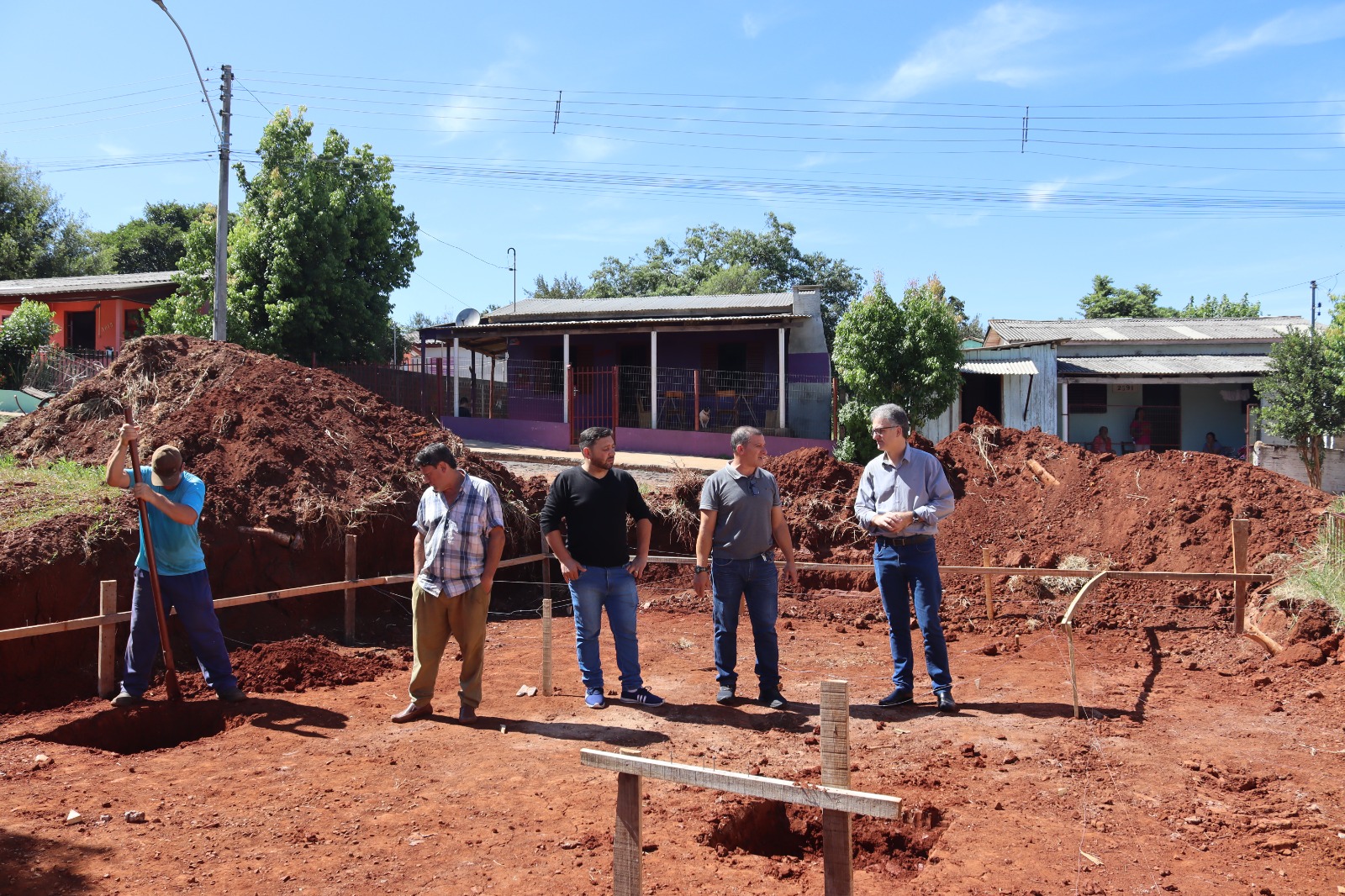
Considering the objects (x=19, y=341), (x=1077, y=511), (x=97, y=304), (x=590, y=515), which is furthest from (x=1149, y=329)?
(x=97, y=304)

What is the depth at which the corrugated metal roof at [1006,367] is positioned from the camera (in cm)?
2192

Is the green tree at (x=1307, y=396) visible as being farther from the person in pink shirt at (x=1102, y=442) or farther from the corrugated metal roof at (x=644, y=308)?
the corrugated metal roof at (x=644, y=308)

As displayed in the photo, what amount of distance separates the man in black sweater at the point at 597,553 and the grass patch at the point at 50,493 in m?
4.26

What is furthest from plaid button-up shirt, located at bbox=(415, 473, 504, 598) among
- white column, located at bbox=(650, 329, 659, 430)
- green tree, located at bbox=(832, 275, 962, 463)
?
white column, located at bbox=(650, 329, 659, 430)

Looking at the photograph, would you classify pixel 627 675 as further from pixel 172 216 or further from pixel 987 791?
pixel 172 216

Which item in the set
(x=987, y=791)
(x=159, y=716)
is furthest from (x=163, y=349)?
(x=987, y=791)

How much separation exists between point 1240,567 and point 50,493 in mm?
10401

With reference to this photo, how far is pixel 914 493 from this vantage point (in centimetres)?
591

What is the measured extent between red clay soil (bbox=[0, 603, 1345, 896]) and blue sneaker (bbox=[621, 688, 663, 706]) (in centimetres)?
12

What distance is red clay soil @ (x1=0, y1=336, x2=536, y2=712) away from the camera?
700 cm

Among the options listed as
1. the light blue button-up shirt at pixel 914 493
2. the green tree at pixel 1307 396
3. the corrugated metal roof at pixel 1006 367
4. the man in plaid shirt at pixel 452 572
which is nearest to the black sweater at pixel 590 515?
the man in plaid shirt at pixel 452 572

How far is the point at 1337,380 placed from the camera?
20.0 m

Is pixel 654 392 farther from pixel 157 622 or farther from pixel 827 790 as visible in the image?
pixel 827 790

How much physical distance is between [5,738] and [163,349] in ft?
20.8
